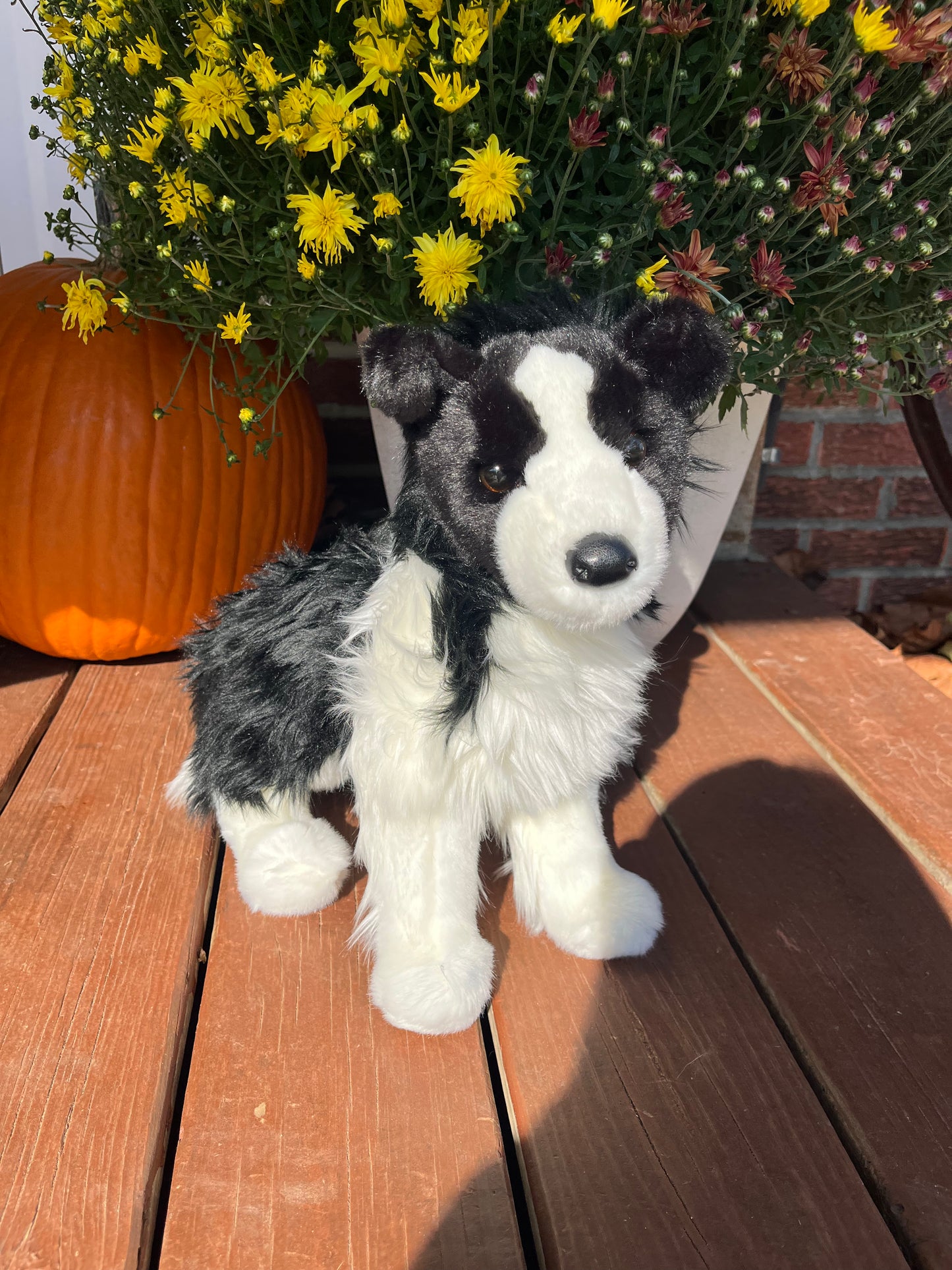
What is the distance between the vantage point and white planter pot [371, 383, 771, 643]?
1280mm

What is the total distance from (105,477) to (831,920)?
1151 millimetres

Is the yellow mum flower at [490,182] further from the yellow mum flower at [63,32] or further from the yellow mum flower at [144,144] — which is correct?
the yellow mum flower at [63,32]

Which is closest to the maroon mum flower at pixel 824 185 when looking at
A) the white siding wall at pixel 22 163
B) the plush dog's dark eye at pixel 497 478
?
the plush dog's dark eye at pixel 497 478

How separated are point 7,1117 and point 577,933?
533 millimetres

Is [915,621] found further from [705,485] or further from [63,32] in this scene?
[63,32]

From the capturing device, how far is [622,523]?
0.73 metres

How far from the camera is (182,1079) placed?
0.81 metres

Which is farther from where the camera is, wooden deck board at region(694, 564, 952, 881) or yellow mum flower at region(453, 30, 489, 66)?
wooden deck board at region(694, 564, 952, 881)

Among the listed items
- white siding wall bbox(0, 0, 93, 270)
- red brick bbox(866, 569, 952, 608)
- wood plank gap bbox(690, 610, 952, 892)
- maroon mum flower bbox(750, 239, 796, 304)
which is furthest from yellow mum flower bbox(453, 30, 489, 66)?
red brick bbox(866, 569, 952, 608)

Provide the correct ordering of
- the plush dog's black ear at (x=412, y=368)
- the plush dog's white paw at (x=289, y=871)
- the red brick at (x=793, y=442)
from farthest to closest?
the red brick at (x=793, y=442), the plush dog's white paw at (x=289, y=871), the plush dog's black ear at (x=412, y=368)

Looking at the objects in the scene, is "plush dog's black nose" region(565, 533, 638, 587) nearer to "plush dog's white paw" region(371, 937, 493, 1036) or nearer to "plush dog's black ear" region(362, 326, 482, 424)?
"plush dog's black ear" region(362, 326, 482, 424)

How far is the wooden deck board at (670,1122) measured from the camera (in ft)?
2.22

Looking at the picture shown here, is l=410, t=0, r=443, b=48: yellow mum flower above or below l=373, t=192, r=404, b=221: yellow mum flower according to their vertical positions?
above

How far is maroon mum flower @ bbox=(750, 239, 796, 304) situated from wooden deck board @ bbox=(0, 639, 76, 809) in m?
1.08
